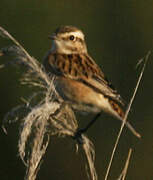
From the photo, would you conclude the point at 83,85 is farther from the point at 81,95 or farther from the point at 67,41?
the point at 67,41

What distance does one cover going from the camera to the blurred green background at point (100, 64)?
356 inches

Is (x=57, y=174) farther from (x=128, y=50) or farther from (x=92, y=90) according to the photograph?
(x=92, y=90)

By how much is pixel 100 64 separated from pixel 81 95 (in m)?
3.95

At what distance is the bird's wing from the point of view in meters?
5.83

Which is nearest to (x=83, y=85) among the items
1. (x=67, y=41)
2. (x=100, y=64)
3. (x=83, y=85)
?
(x=83, y=85)

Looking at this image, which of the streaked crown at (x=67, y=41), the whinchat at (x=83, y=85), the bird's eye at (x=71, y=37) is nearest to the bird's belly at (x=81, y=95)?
the whinchat at (x=83, y=85)

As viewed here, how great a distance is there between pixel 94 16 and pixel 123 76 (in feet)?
5.66

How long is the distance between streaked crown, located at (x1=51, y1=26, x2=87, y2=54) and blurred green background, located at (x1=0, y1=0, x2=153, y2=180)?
5.81 feet

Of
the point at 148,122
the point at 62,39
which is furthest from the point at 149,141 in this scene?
the point at 62,39

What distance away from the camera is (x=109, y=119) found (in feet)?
30.7

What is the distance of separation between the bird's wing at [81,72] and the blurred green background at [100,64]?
2226 millimetres

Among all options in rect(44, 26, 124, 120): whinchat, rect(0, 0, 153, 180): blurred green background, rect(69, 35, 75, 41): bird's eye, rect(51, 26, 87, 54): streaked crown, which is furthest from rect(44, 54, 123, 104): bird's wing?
rect(0, 0, 153, 180): blurred green background

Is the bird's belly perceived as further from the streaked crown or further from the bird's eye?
the bird's eye

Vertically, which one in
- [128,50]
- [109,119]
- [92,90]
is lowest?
[109,119]
